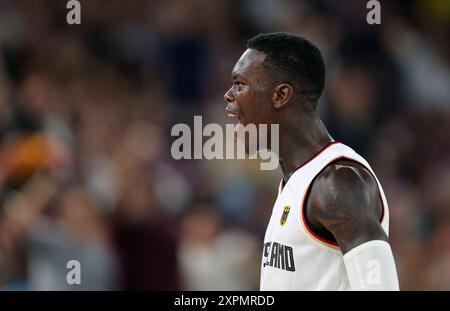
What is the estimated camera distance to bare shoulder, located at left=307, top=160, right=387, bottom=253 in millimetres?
Answer: 3803

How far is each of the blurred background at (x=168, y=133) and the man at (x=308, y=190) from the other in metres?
3.22

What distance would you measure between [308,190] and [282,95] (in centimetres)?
53

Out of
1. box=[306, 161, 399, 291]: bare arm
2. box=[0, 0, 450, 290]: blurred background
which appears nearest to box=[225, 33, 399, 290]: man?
box=[306, 161, 399, 291]: bare arm

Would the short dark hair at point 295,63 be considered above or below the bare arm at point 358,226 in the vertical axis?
above

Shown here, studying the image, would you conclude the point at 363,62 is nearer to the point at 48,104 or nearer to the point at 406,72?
the point at 406,72

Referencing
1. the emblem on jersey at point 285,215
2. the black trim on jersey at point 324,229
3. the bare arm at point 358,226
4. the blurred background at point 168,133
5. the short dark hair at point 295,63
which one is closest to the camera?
the bare arm at point 358,226

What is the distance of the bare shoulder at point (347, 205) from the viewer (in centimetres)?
380

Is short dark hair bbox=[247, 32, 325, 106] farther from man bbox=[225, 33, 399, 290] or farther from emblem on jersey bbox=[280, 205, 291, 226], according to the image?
emblem on jersey bbox=[280, 205, 291, 226]

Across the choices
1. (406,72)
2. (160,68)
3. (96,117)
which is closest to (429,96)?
(406,72)

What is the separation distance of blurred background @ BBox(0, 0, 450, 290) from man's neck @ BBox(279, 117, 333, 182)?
3243 millimetres

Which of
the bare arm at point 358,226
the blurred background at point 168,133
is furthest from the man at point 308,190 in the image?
the blurred background at point 168,133

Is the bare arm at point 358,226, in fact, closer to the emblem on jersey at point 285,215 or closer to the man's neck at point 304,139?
the emblem on jersey at point 285,215

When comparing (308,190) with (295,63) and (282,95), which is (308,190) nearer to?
(282,95)

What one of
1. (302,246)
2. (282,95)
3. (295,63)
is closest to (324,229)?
(302,246)
